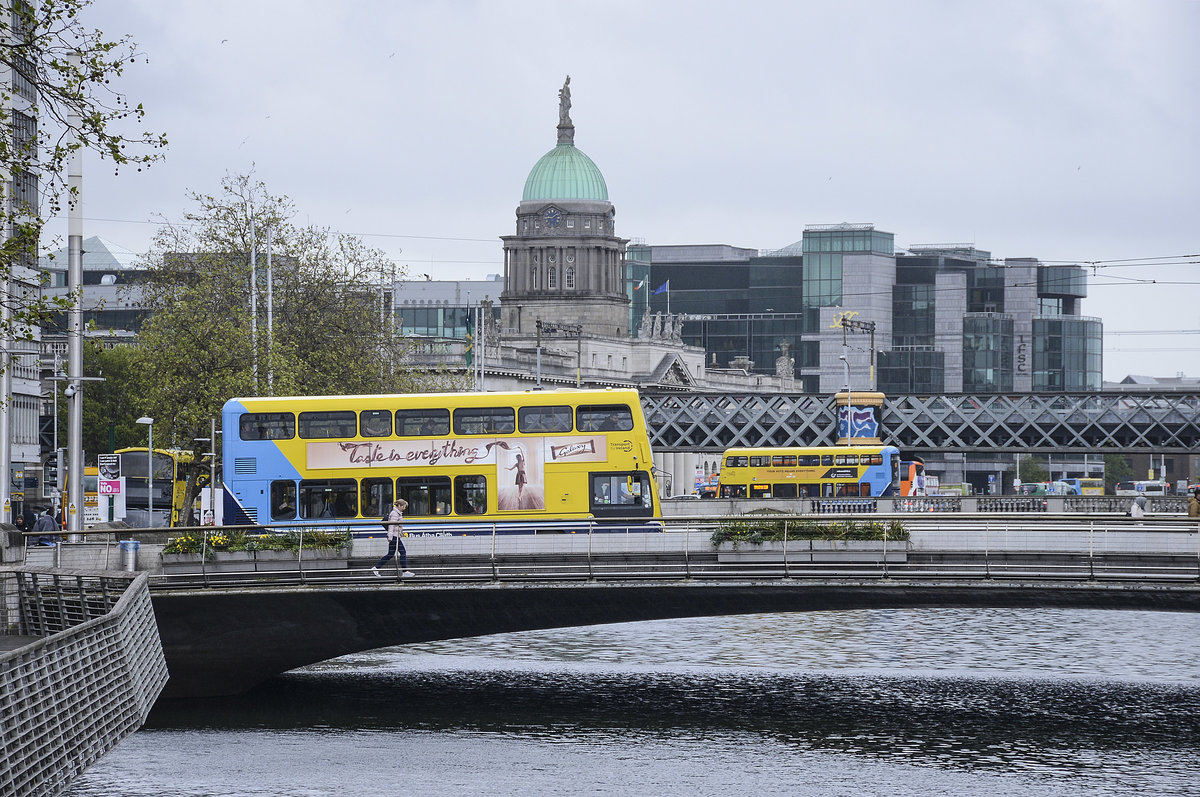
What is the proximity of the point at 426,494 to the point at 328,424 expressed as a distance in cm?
303

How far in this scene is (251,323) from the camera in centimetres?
6550

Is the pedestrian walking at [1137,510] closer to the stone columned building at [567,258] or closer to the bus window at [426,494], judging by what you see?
the bus window at [426,494]

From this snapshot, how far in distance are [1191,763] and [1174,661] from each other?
15.1 meters

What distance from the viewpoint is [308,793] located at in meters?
27.9

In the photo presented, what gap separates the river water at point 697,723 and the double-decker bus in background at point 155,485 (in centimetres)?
2709

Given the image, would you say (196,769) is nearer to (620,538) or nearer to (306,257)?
(620,538)

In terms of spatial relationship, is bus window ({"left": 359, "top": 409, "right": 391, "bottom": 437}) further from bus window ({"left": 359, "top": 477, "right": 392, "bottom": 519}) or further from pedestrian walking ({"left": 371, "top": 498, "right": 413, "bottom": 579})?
pedestrian walking ({"left": 371, "top": 498, "right": 413, "bottom": 579})

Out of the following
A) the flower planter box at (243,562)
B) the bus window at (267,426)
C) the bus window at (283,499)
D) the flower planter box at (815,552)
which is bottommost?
the flower planter box at (243,562)

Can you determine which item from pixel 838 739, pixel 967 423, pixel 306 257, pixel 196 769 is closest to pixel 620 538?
pixel 838 739

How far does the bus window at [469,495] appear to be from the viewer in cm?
4450

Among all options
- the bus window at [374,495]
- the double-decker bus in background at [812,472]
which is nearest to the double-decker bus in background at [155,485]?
the bus window at [374,495]

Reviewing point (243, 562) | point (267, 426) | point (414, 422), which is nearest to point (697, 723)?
point (243, 562)

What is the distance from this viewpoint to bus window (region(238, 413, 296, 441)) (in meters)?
44.9

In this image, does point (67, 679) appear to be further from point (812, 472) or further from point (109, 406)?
point (109, 406)
